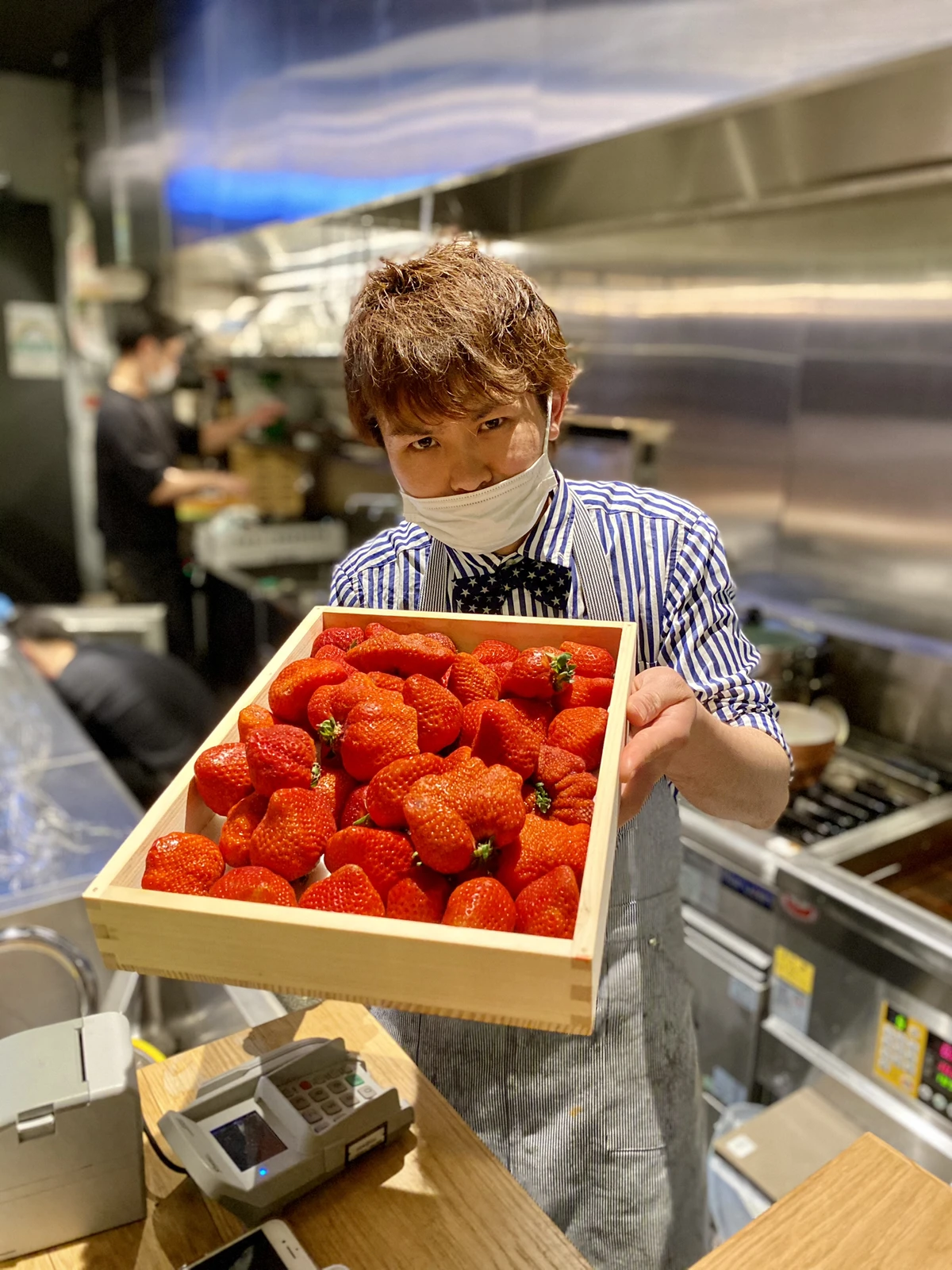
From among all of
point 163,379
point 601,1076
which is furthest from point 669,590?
point 163,379

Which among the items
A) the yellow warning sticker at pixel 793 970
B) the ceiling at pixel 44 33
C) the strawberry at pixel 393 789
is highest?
the ceiling at pixel 44 33

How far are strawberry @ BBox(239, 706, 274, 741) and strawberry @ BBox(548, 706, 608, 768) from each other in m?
0.25

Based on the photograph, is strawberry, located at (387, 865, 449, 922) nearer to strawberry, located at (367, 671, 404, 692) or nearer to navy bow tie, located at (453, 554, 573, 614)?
strawberry, located at (367, 671, 404, 692)

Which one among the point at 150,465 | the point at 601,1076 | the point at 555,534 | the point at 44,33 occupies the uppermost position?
the point at 44,33

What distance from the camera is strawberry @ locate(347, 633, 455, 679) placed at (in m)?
0.87

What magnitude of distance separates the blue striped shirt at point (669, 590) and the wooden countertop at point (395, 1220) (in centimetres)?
54

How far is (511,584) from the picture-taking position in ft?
3.66

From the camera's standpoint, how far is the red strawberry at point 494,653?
0.89 meters

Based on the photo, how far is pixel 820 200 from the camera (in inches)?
87.4

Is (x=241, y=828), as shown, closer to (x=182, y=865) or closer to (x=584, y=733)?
(x=182, y=865)

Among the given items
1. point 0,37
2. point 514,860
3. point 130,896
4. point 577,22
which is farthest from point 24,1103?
point 0,37

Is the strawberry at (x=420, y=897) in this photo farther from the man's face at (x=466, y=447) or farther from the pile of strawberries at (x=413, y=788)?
the man's face at (x=466, y=447)

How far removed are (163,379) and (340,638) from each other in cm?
432

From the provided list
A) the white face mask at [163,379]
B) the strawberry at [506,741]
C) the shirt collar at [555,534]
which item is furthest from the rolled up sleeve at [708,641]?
the white face mask at [163,379]
